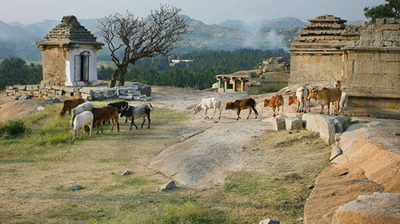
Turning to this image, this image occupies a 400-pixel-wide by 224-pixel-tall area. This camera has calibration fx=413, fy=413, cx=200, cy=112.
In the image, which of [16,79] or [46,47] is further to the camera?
[16,79]

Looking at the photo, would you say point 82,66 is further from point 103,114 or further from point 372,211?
point 372,211

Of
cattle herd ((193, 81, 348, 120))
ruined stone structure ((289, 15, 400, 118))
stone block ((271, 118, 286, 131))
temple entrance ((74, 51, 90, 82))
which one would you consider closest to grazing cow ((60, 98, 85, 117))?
cattle herd ((193, 81, 348, 120))

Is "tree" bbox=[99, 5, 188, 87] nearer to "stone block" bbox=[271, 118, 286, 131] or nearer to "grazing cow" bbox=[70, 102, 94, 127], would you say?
"grazing cow" bbox=[70, 102, 94, 127]

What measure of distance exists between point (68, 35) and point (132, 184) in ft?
54.9

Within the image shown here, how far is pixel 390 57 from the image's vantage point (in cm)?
1112

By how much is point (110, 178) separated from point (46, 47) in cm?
1701

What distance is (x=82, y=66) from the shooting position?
78.3 ft

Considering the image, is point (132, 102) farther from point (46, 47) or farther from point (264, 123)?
point (264, 123)

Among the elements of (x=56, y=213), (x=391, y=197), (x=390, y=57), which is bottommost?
(x=56, y=213)

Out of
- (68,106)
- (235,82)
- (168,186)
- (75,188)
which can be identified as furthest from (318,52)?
(75,188)

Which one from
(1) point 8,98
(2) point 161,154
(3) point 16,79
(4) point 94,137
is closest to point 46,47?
(1) point 8,98

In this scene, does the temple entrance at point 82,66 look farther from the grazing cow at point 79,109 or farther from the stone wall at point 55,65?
the grazing cow at point 79,109

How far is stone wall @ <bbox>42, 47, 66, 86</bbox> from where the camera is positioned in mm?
22922

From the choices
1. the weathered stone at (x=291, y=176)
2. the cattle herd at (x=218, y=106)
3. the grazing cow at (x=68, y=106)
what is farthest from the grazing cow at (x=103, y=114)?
the weathered stone at (x=291, y=176)
